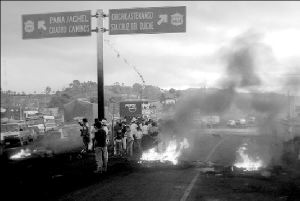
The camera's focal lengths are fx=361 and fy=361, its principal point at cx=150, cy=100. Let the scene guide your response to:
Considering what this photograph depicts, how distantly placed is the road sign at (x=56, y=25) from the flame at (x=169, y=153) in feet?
20.1

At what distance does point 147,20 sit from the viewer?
1595 centimetres

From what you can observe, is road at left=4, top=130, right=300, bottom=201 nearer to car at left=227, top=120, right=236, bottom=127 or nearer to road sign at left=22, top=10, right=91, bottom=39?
road sign at left=22, top=10, right=91, bottom=39

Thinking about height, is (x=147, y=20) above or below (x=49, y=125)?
above

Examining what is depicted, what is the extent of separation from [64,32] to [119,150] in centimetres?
608

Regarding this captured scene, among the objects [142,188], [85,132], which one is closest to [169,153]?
[85,132]

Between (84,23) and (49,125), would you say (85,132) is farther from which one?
(49,125)

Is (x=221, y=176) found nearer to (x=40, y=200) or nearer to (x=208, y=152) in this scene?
(x=40, y=200)

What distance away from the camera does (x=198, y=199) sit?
25.6 ft

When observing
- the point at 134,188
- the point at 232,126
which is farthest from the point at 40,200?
the point at 232,126

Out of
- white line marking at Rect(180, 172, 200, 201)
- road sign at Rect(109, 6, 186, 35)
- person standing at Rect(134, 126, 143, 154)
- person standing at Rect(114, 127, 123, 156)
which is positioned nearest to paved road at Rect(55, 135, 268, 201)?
white line marking at Rect(180, 172, 200, 201)

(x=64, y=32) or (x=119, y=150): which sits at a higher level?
(x=64, y=32)

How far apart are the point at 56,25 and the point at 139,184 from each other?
382 inches

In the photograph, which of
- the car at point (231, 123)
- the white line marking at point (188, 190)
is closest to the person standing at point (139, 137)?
the white line marking at point (188, 190)

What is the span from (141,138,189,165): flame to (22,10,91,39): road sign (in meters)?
6.12
